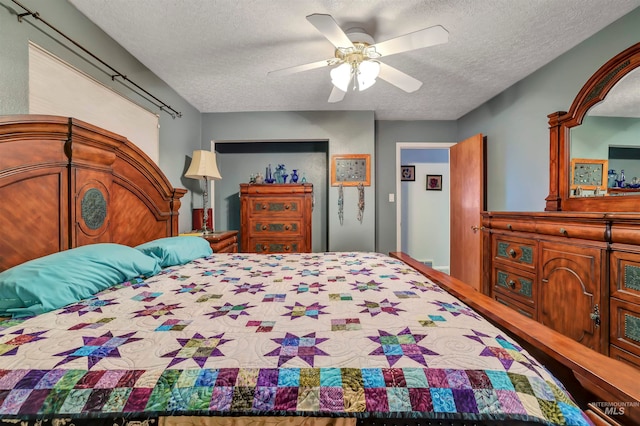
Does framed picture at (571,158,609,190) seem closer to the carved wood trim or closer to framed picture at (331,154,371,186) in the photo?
the carved wood trim

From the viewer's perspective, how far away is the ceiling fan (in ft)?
5.07

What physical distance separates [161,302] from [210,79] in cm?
239

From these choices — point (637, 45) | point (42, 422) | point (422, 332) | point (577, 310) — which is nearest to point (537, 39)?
point (637, 45)

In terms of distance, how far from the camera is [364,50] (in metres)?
1.83

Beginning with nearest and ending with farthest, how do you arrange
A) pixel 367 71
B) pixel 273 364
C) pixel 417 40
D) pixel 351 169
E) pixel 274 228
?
pixel 273 364
pixel 417 40
pixel 367 71
pixel 274 228
pixel 351 169

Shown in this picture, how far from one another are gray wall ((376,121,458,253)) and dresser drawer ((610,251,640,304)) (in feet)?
8.83

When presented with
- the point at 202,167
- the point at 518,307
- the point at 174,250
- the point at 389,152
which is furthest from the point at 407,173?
the point at 174,250

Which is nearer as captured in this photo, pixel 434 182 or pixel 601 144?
pixel 601 144

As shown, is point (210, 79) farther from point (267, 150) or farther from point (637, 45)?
point (637, 45)

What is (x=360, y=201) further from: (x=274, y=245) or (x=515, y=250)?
(x=515, y=250)

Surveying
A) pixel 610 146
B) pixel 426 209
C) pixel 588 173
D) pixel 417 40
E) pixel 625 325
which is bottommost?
pixel 625 325

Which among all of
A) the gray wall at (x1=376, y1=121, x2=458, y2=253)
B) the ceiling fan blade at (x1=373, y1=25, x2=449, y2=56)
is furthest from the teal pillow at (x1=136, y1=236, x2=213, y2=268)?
the gray wall at (x1=376, y1=121, x2=458, y2=253)

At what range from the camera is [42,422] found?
0.60m

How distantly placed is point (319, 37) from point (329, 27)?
549 millimetres
